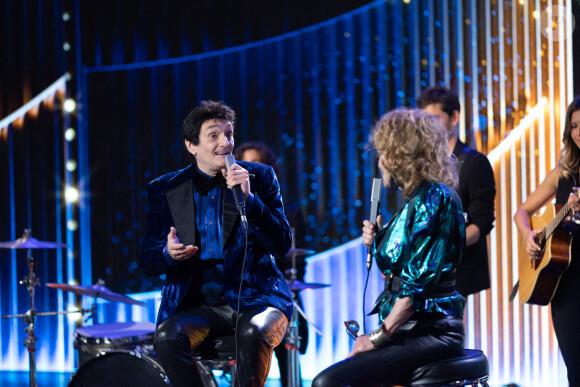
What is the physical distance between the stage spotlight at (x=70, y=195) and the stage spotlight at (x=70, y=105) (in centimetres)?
64

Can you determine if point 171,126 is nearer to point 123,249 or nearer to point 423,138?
point 123,249

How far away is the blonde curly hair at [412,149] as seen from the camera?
2.20 meters

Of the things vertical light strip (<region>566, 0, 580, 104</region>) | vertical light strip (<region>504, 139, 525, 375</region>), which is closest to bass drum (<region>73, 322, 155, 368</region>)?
vertical light strip (<region>504, 139, 525, 375</region>)

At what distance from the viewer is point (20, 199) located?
5508mm

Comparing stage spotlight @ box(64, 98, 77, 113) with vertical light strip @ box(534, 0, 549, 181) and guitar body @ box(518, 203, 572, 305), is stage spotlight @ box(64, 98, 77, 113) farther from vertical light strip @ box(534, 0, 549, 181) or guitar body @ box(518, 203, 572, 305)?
guitar body @ box(518, 203, 572, 305)

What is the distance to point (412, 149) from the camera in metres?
2.21

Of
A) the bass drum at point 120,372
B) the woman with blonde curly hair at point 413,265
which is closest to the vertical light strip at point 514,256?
the woman with blonde curly hair at point 413,265

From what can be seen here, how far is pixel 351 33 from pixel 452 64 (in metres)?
0.77

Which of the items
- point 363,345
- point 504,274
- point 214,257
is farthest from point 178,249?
point 504,274

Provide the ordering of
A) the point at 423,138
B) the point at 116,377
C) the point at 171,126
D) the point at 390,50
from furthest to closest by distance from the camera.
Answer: the point at 171,126
the point at 390,50
the point at 116,377
the point at 423,138

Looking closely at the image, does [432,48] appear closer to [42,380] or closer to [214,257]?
[214,257]

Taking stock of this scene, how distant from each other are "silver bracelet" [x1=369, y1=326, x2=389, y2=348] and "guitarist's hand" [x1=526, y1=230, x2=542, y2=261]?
4.40 ft

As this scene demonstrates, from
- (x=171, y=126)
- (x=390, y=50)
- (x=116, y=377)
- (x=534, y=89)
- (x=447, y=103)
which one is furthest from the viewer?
(x=171, y=126)

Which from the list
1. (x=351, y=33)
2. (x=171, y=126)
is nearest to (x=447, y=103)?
(x=351, y=33)
